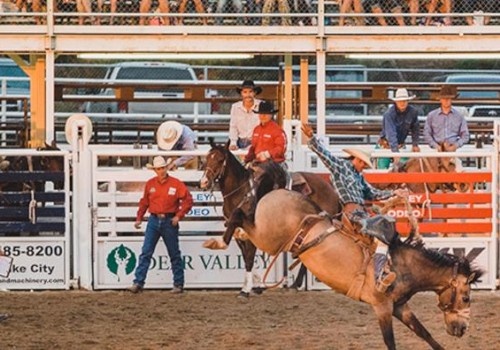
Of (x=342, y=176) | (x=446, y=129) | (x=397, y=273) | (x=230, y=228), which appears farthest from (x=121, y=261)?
(x=397, y=273)

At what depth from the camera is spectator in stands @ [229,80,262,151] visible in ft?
50.4

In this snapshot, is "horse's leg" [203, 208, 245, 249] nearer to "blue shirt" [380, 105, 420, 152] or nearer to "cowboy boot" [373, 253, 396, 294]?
"cowboy boot" [373, 253, 396, 294]

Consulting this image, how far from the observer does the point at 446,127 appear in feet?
51.3

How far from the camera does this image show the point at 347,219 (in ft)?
32.9

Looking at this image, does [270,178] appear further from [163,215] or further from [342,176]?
[342,176]

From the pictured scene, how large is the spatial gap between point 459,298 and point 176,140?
5751 millimetres

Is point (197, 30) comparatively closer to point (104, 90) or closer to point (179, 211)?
point (179, 211)

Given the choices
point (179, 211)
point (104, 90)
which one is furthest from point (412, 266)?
point (104, 90)

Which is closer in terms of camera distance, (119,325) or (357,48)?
(119,325)

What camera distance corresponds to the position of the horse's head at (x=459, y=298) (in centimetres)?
991

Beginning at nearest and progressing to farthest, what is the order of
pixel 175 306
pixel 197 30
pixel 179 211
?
pixel 175 306
pixel 179 211
pixel 197 30

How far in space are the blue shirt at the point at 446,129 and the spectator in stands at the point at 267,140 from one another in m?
2.37

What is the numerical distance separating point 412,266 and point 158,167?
4634mm

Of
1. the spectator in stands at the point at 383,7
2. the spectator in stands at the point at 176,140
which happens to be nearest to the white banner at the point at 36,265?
the spectator in stands at the point at 176,140
